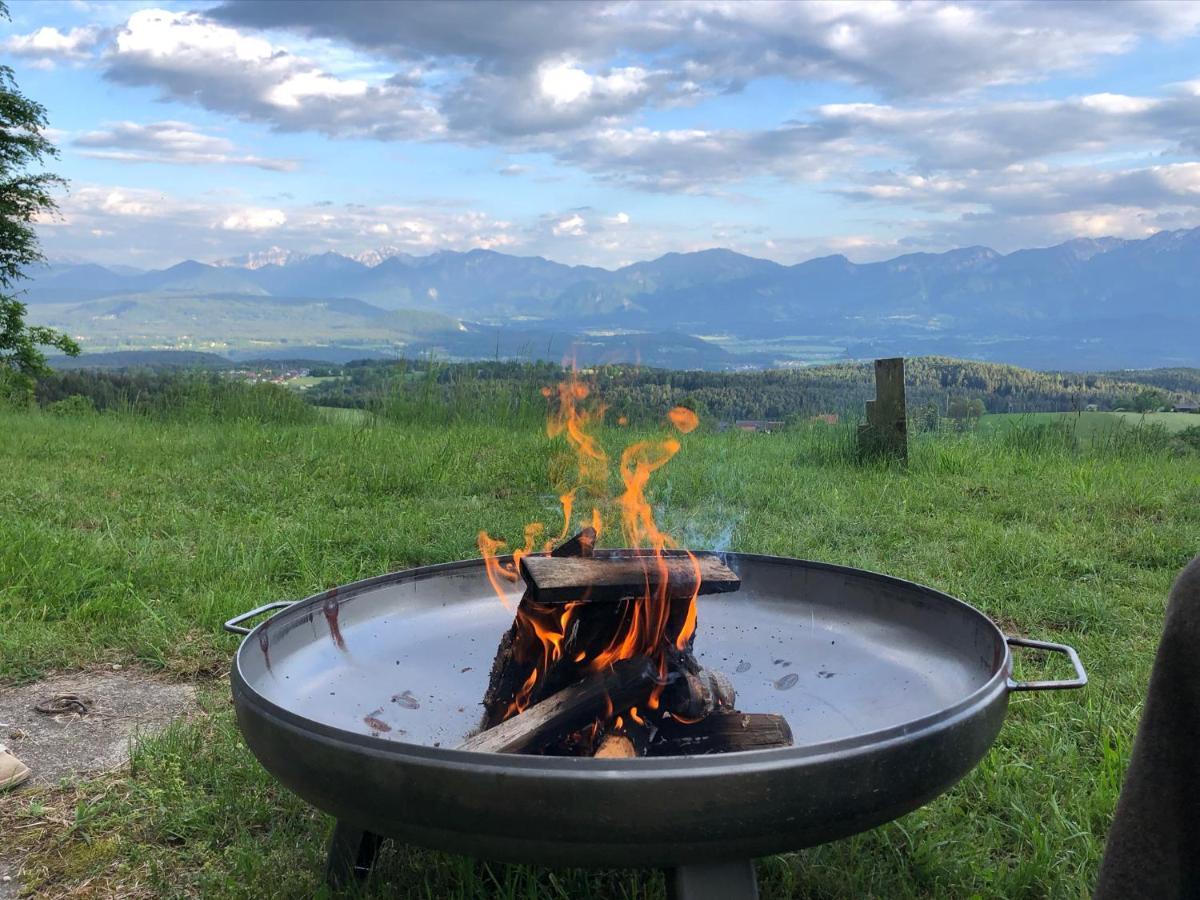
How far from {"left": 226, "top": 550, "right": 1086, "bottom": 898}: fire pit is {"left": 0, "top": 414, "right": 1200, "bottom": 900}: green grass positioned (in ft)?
1.39

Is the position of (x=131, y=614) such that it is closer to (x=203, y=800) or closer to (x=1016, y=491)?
(x=203, y=800)

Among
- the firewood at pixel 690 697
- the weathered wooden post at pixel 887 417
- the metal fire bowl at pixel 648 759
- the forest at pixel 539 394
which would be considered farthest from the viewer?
the forest at pixel 539 394

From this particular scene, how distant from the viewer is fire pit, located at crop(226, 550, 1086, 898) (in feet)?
4.46

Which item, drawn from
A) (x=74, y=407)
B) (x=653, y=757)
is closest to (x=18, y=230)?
(x=74, y=407)

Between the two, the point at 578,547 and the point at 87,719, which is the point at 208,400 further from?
the point at 578,547

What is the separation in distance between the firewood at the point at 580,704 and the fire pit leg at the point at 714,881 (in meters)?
0.38

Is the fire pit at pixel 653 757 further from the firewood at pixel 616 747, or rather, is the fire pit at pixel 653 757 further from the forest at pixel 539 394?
the forest at pixel 539 394

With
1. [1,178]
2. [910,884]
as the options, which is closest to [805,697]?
[910,884]

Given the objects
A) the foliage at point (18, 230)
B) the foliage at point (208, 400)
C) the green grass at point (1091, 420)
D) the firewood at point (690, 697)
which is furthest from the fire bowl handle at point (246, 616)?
the foliage at point (18, 230)

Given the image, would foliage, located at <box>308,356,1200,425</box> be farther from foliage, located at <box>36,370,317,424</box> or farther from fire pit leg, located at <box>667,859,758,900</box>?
fire pit leg, located at <box>667,859,758,900</box>

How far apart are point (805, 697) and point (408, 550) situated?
2.99 m

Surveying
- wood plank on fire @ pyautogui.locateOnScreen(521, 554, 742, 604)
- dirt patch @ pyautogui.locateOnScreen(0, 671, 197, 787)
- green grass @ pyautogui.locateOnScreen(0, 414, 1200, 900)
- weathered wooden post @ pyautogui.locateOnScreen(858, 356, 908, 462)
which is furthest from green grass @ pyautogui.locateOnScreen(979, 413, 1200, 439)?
→ dirt patch @ pyautogui.locateOnScreen(0, 671, 197, 787)

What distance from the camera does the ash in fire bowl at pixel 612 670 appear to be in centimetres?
182

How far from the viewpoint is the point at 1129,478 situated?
629cm
